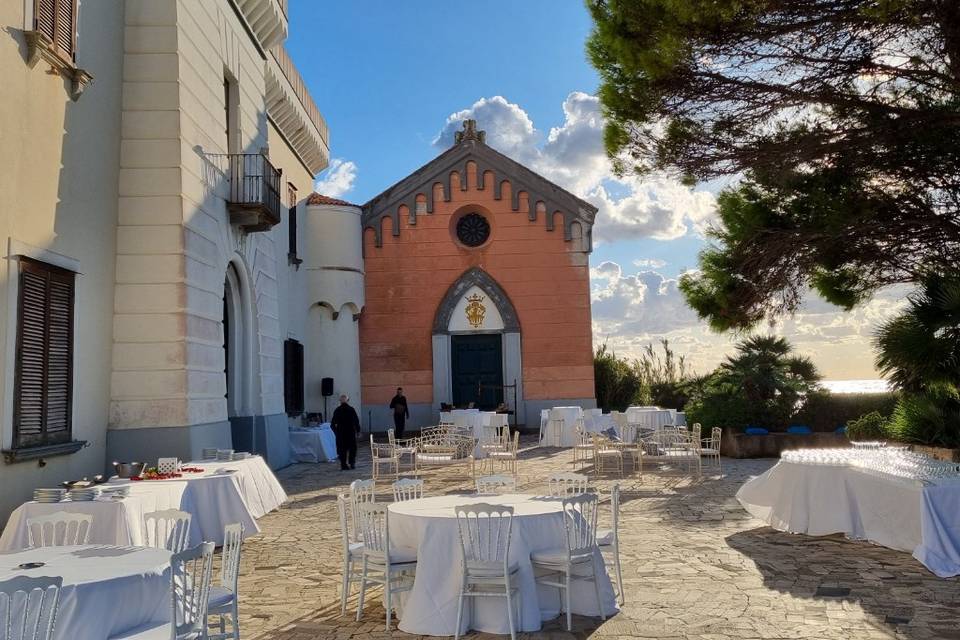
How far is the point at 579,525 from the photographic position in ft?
17.4

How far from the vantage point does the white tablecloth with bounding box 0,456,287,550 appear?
19.8ft

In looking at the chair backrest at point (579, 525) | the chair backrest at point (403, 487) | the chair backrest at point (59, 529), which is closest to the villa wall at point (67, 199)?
the chair backrest at point (59, 529)

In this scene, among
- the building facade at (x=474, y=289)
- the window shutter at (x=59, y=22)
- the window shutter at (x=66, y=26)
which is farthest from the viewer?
the building facade at (x=474, y=289)

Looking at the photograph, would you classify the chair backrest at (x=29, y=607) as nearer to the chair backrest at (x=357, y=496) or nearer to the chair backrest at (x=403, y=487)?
the chair backrest at (x=357, y=496)

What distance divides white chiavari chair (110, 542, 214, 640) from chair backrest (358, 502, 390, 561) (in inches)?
58.1

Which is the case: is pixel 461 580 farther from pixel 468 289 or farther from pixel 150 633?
pixel 468 289

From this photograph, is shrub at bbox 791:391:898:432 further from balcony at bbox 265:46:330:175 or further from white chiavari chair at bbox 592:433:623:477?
balcony at bbox 265:46:330:175

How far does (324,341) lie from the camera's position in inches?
775

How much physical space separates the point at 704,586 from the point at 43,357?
246 inches

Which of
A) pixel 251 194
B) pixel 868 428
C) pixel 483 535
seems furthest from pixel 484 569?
pixel 868 428

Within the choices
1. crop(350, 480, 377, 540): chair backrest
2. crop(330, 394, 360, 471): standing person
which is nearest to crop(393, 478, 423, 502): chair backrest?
crop(350, 480, 377, 540): chair backrest

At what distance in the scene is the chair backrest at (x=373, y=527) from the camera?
5410 mm

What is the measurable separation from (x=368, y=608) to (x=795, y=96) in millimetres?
6058

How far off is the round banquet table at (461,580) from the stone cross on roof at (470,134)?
17.5 metres
